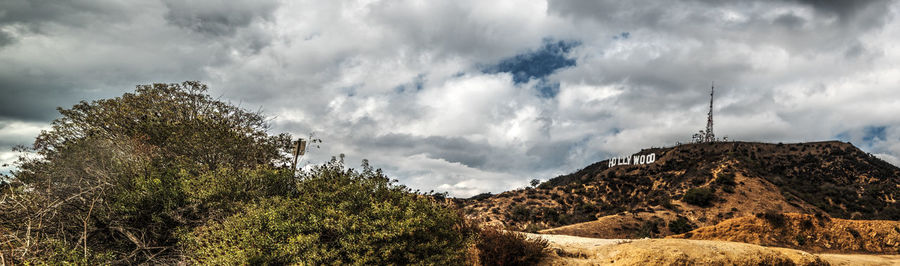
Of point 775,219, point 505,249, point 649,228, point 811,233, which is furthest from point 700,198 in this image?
point 505,249

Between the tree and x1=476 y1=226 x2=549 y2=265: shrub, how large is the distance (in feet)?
18.9

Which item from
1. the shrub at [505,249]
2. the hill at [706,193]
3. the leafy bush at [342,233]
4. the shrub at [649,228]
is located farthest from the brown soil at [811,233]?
the leafy bush at [342,233]

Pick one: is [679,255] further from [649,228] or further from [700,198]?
[700,198]

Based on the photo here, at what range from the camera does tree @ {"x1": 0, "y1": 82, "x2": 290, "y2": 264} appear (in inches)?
395

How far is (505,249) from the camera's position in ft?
33.8

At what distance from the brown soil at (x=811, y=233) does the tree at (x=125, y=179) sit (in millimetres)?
21205

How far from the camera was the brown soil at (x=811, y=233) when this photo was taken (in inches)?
829

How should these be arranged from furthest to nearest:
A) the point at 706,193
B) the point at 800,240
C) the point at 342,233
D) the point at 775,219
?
1. the point at 706,193
2. the point at 775,219
3. the point at 800,240
4. the point at 342,233

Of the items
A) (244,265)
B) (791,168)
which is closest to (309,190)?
(244,265)

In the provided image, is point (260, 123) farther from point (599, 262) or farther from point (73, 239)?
point (599, 262)

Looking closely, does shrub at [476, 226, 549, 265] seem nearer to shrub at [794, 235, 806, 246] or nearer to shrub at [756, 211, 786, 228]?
shrub at [756, 211, 786, 228]

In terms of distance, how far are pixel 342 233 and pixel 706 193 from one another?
3820 centimetres

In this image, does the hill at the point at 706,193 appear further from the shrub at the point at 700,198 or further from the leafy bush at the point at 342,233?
the leafy bush at the point at 342,233

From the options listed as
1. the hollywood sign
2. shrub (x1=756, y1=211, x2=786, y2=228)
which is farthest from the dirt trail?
the hollywood sign
